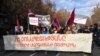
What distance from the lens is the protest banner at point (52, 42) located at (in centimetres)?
1999

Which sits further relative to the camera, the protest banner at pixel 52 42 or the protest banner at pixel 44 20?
the protest banner at pixel 44 20

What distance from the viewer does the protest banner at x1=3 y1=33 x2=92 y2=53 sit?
1999cm

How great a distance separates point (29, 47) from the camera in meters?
21.5

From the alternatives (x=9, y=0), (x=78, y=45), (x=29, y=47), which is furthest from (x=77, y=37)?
(x=9, y=0)

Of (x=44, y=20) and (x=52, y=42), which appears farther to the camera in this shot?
Answer: (x=44, y=20)

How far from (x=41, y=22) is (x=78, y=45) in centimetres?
907

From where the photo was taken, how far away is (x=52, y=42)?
21000mm

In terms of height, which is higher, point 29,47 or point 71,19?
point 71,19

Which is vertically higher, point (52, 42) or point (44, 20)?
point (44, 20)

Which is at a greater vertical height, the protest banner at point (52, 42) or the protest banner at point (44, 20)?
the protest banner at point (44, 20)

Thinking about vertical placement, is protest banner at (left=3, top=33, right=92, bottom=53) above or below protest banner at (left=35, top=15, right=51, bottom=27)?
below

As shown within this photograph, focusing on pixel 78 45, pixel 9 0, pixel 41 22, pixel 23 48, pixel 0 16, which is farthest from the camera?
pixel 0 16

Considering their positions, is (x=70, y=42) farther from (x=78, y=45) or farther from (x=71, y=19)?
(x=71, y=19)

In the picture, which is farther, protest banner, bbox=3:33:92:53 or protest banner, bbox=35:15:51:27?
protest banner, bbox=35:15:51:27
